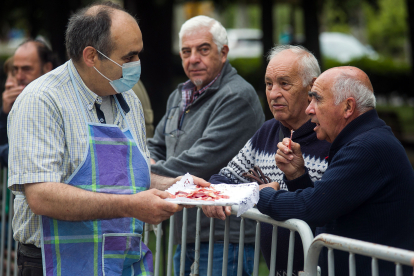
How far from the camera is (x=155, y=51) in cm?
948

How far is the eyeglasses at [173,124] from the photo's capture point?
12.8 ft

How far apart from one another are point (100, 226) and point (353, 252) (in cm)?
121

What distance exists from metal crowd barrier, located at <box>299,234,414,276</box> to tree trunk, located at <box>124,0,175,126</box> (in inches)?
271

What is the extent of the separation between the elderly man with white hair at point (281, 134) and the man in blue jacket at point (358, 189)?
32 centimetres

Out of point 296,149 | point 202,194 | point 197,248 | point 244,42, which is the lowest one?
point 197,248

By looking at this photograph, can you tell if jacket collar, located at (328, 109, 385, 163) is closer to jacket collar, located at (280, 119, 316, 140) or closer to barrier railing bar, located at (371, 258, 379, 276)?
jacket collar, located at (280, 119, 316, 140)

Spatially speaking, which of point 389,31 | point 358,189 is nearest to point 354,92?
point 358,189

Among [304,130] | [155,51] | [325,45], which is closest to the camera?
[304,130]

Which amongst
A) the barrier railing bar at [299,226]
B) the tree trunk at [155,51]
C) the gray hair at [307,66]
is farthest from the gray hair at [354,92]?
the tree trunk at [155,51]

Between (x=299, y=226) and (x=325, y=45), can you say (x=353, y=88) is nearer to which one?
(x=299, y=226)

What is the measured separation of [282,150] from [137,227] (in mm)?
881

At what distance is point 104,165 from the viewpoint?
2.55 m

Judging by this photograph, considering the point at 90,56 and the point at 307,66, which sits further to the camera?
the point at 307,66

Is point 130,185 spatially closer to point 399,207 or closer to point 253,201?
point 253,201
